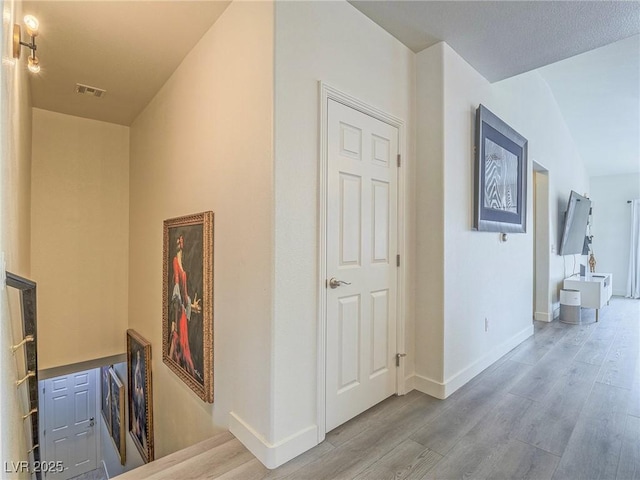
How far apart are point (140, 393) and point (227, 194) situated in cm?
283

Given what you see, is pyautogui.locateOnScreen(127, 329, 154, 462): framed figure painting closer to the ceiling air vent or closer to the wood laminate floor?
the wood laminate floor

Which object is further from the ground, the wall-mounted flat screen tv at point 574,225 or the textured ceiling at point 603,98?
the textured ceiling at point 603,98

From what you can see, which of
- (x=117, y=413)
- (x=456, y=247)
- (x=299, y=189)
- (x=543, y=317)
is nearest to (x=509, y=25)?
(x=456, y=247)

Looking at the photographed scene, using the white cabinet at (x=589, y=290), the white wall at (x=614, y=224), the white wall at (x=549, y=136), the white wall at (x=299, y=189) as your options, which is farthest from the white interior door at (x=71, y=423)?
the white wall at (x=614, y=224)

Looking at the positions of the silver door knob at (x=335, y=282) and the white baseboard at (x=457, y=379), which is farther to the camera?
the white baseboard at (x=457, y=379)

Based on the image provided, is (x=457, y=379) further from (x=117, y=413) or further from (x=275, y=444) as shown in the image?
(x=117, y=413)

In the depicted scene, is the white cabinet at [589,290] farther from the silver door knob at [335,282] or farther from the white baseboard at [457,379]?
the silver door knob at [335,282]

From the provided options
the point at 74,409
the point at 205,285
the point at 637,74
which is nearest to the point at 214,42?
the point at 205,285

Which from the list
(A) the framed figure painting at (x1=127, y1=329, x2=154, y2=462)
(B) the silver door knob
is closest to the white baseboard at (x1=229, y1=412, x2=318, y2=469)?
(B) the silver door knob

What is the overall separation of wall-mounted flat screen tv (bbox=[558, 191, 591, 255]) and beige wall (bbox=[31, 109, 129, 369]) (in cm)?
673

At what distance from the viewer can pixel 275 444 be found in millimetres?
1753

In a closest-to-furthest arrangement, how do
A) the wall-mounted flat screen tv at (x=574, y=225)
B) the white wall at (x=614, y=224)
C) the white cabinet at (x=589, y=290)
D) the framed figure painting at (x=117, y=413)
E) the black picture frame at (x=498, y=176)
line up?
the black picture frame at (x=498, y=176) < the framed figure painting at (x=117, y=413) < the white cabinet at (x=589, y=290) < the wall-mounted flat screen tv at (x=574, y=225) < the white wall at (x=614, y=224)

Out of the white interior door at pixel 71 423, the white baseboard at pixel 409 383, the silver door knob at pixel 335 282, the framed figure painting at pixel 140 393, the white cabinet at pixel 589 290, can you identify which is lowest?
the white interior door at pixel 71 423

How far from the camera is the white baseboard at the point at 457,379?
99.3 inches
